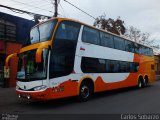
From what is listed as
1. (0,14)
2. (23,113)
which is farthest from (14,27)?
(23,113)

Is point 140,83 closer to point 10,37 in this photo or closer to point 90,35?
point 90,35

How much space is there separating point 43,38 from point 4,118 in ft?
13.1

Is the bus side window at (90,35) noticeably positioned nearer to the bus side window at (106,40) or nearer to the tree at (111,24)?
the bus side window at (106,40)

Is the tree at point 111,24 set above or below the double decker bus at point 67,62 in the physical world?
above

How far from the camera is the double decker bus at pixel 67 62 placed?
10.6 m

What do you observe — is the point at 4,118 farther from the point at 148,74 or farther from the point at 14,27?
the point at 148,74

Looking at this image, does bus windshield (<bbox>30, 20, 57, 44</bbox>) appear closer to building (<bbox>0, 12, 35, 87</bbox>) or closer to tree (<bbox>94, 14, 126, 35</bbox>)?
building (<bbox>0, 12, 35, 87</bbox>)

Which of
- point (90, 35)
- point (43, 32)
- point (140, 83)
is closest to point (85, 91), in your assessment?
point (90, 35)

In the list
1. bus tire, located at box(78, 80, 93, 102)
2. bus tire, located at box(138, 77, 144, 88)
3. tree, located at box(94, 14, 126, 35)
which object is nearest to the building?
bus tire, located at box(78, 80, 93, 102)

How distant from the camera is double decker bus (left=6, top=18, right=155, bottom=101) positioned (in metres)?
10.6

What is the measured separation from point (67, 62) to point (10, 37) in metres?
9.63

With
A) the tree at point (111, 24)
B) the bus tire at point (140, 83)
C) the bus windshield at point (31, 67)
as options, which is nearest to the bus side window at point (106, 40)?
the bus windshield at point (31, 67)

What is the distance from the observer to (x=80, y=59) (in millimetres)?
12477

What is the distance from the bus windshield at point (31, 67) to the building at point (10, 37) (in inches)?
299
